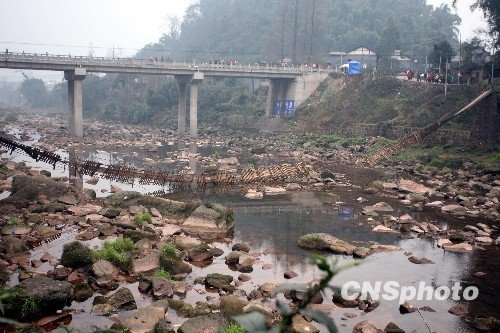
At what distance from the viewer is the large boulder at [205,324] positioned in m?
10.4

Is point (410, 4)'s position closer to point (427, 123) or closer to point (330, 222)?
point (427, 123)

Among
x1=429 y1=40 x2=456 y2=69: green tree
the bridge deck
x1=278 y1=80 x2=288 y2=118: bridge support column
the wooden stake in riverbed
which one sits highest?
x1=429 y1=40 x2=456 y2=69: green tree

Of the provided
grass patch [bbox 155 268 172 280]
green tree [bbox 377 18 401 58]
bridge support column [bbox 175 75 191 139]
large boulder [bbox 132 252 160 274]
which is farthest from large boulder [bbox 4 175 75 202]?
green tree [bbox 377 18 401 58]

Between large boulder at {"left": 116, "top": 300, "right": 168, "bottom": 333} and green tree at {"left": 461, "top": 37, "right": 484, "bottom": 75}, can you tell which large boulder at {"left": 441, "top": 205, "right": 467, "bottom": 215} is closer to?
large boulder at {"left": 116, "top": 300, "right": 168, "bottom": 333}

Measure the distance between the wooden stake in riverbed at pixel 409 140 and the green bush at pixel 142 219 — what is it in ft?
80.8

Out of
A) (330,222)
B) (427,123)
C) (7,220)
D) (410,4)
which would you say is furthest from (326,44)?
(7,220)

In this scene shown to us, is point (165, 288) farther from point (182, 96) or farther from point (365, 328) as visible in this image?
point (182, 96)

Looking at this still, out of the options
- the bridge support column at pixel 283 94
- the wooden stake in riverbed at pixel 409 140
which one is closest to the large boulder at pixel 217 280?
the wooden stake in riverbed at pixel 409 140

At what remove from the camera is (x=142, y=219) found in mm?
19531

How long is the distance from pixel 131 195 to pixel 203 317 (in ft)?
44.5

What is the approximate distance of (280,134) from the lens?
61281 mm

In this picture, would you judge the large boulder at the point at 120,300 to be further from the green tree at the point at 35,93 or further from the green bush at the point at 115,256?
the green tree at the point at 35,93
